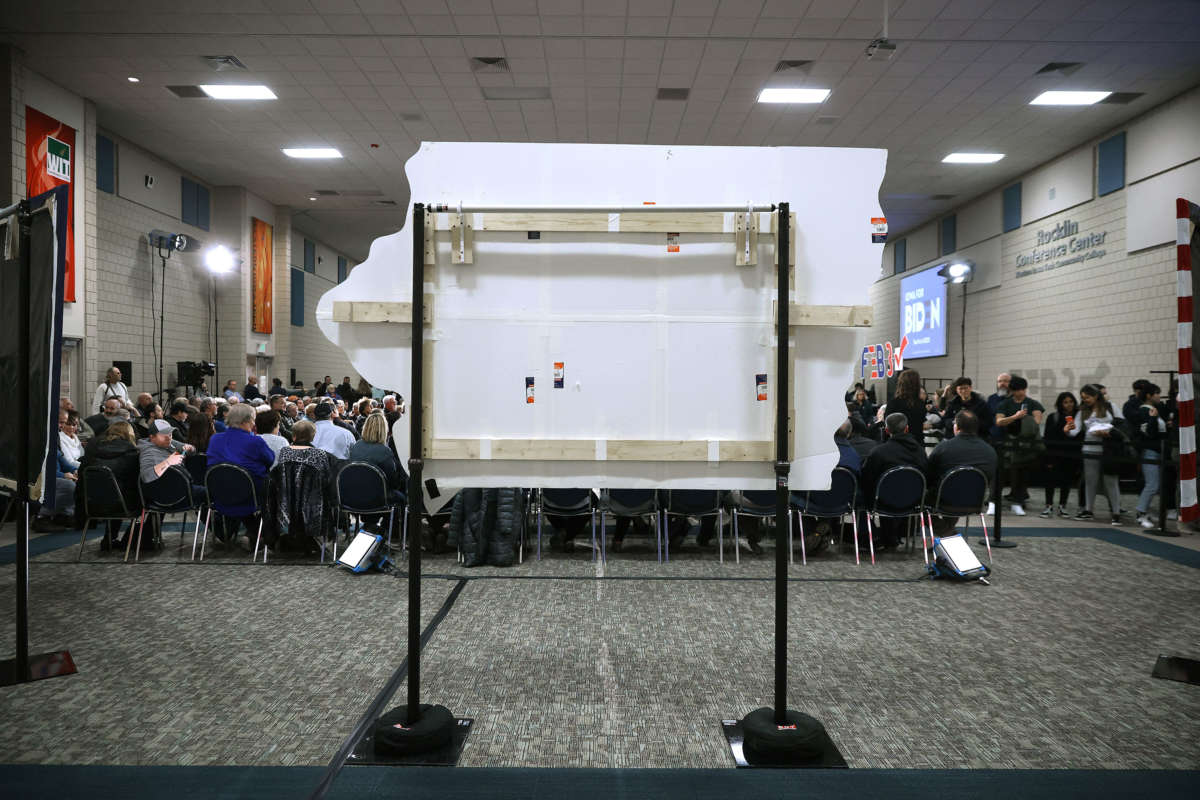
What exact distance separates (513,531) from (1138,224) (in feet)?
33.1

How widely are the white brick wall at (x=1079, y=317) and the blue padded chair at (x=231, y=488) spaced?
10.9 meters

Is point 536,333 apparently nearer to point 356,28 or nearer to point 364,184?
point 356,28

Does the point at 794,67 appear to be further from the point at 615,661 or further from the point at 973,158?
the point at 615,661

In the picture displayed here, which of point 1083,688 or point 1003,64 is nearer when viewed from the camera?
point 1083,688

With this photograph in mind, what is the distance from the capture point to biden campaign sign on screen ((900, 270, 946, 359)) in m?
16.2

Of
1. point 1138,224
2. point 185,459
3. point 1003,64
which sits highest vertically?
point 1003,64

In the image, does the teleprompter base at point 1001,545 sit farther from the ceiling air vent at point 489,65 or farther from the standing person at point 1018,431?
the ceiling air vent at point 489,65

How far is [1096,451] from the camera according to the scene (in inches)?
295

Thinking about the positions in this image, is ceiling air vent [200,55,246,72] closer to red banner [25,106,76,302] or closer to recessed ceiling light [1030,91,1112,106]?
red banner [25,106,76,302]

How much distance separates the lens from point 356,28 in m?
8.34

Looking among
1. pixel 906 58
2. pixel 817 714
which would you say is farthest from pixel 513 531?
pixel 906 58

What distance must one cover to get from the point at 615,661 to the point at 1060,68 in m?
9.93

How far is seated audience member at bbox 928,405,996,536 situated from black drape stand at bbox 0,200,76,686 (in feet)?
18.6

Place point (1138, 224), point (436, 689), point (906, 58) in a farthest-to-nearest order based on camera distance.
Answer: point (1138, 224) → point (906, 58) → point (436, 689)
